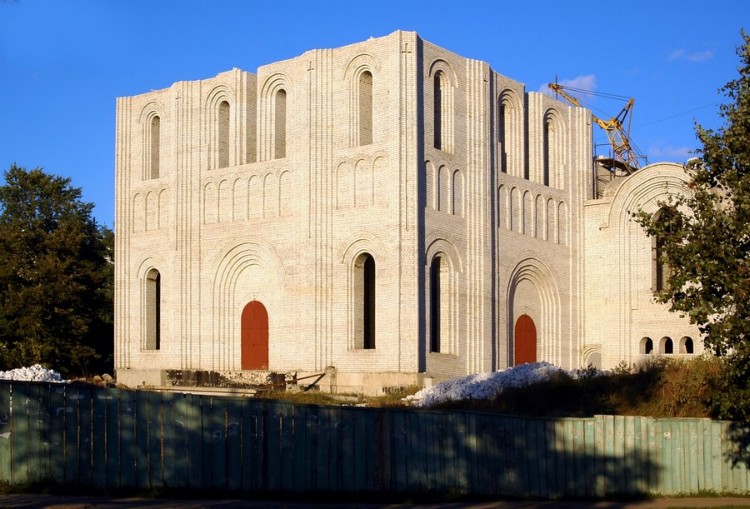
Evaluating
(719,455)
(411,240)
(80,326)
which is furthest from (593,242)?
(719,455)

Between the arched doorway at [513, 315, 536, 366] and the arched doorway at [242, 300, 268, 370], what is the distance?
10058 mm

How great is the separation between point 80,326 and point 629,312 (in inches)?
918

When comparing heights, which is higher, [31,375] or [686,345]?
[686,345]

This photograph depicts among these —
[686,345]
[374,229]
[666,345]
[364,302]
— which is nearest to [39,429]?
[374,229]

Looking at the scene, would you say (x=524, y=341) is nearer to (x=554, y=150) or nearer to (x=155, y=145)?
(x=554, y=150)

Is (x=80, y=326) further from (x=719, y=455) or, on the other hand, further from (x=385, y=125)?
(x=719, y=455)

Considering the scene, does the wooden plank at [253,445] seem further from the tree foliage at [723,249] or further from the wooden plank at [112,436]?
the tree foliage at [723,249]

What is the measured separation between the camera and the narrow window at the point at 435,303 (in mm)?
40959

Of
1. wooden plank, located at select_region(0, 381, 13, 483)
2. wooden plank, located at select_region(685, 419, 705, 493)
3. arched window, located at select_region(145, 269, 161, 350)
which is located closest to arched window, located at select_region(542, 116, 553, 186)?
arched window, located at select_region(145, 269, 161, 350)

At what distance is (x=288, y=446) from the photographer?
2067 centimetres

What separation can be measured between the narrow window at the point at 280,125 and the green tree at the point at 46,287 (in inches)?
411

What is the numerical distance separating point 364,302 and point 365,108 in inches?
284

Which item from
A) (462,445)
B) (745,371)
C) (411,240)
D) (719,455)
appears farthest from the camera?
(411,240)

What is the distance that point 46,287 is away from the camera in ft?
154
